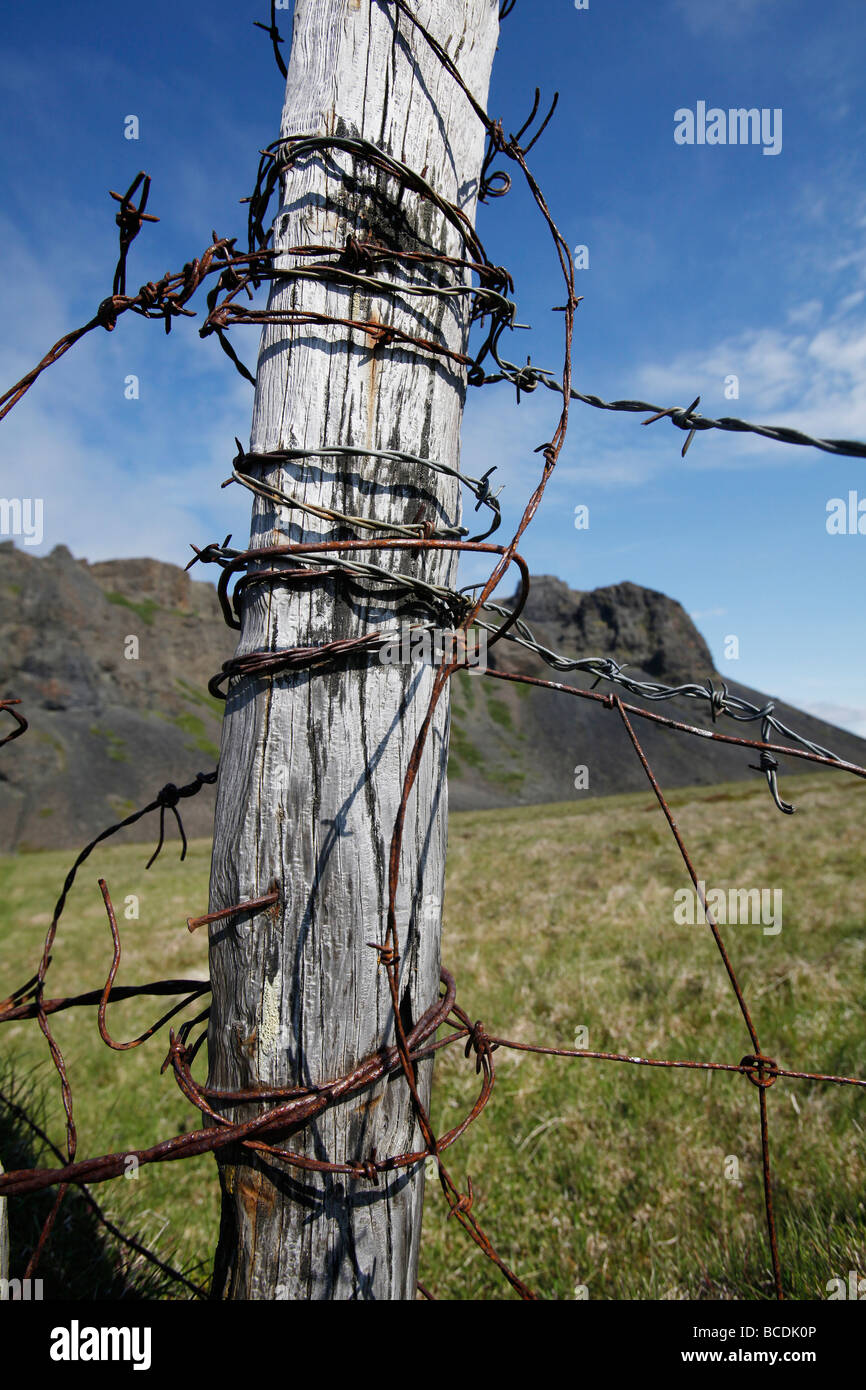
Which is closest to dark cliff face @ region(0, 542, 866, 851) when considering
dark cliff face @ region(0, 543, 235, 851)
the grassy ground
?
dark cliff face @ region(0, 543, 235, 851)

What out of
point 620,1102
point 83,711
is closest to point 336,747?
point 620,1102

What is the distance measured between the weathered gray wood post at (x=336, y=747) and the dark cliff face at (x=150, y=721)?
4287cm

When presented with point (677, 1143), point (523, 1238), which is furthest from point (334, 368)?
point (677, 1143)

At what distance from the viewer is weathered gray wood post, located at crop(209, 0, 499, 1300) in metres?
1.86

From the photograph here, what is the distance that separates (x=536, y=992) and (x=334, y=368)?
253 inches

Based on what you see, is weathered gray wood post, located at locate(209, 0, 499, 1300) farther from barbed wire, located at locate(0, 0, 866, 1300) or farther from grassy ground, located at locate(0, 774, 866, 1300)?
grassy ground, located at locate(0, 774, 866, 1300)

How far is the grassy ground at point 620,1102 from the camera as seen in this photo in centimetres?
368

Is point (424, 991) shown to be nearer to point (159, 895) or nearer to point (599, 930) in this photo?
point (599, 930)

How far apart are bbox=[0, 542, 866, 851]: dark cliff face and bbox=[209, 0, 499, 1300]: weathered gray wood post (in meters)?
42.9

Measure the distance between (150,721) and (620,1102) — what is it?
75.5m

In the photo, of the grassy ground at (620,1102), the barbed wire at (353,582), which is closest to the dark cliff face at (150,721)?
the grassy ground at (620,1102)

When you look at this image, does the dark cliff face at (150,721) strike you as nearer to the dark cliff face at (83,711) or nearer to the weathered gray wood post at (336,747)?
the dark cliff face at (83,711)

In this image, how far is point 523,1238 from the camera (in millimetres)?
4020

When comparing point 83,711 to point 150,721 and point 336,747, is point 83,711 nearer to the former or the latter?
point 150,721
